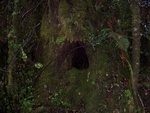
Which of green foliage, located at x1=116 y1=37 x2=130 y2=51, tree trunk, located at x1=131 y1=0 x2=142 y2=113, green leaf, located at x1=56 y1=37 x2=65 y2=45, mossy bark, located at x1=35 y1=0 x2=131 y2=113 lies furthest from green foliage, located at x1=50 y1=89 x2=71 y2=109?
green foliage, located at x1=116 y1=37 x2=130 y2=51

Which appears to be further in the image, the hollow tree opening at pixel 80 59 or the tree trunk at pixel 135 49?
the hollow tree opening at pixel 80 59

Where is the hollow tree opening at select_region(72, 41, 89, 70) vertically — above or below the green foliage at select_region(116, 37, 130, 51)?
below

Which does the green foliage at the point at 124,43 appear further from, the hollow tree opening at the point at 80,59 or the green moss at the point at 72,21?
the hollow tree opening at the point at 80,59

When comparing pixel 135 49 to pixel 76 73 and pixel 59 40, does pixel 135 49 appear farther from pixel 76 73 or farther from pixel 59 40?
pixel 59 40

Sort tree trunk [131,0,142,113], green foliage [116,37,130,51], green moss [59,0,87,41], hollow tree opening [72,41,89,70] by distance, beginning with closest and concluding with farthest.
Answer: green foliage [116,37,130,51] → tree trunk [131,0,142,113] → green moss [59,0,87,41] → hollow tree opening [72,41,89,70]

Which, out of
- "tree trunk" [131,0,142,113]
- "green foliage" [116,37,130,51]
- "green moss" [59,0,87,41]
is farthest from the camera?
"green moss" [59,0,87,41]

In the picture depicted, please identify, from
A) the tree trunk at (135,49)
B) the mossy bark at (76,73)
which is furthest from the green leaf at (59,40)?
the tree trunk at (135,49)

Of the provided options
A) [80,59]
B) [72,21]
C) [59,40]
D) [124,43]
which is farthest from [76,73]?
[124,43]

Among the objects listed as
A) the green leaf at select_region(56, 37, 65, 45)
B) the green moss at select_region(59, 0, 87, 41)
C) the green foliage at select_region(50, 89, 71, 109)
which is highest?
the green moss at select_region(59, 0, 87, 41)

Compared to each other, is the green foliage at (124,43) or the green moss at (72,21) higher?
the green moss at (72,21)

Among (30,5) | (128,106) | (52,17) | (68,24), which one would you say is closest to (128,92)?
(128,106)

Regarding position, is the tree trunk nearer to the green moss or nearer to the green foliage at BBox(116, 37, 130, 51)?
the green foliage at BBox(116, 37, 130, 51)

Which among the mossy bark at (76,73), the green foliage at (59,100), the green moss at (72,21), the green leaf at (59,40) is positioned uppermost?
the green moss at (72,21)

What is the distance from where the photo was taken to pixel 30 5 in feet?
15.4
